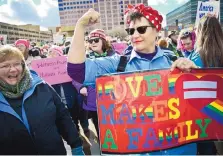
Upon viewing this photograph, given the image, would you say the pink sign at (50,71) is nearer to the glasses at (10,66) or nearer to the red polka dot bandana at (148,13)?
the glasses at (10,66)

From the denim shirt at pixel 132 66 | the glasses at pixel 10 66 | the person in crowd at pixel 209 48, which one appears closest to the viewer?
the denim shirt at pixel 132 66

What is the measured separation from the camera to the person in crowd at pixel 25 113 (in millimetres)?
2312

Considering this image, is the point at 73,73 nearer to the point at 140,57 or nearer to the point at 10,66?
the point at 140,57

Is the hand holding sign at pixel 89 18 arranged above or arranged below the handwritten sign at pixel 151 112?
above

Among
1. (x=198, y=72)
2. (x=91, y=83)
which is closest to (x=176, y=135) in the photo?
(x=198, y=72)

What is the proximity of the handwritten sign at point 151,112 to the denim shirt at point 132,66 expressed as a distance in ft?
0.31

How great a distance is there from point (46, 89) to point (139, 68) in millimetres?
870

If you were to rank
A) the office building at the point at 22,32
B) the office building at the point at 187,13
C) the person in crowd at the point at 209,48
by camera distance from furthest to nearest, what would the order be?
the office building at the point at 22,32 < the office building at the point at 187,13 < the person in crowd at the point at 209,48

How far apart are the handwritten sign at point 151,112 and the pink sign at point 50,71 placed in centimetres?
364

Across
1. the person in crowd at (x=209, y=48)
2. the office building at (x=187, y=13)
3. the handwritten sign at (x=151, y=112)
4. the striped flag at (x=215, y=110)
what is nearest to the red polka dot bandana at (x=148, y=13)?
the handwritten sign at (x=151, y=112)

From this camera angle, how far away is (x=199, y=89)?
205 cm

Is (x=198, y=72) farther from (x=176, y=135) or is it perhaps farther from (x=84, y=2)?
(x=84, y=2)

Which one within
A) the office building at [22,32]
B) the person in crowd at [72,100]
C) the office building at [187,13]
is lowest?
the person in crowd at [72,100]

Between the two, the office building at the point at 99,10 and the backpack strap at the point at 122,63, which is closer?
the backpack strap at the point at 122,63
